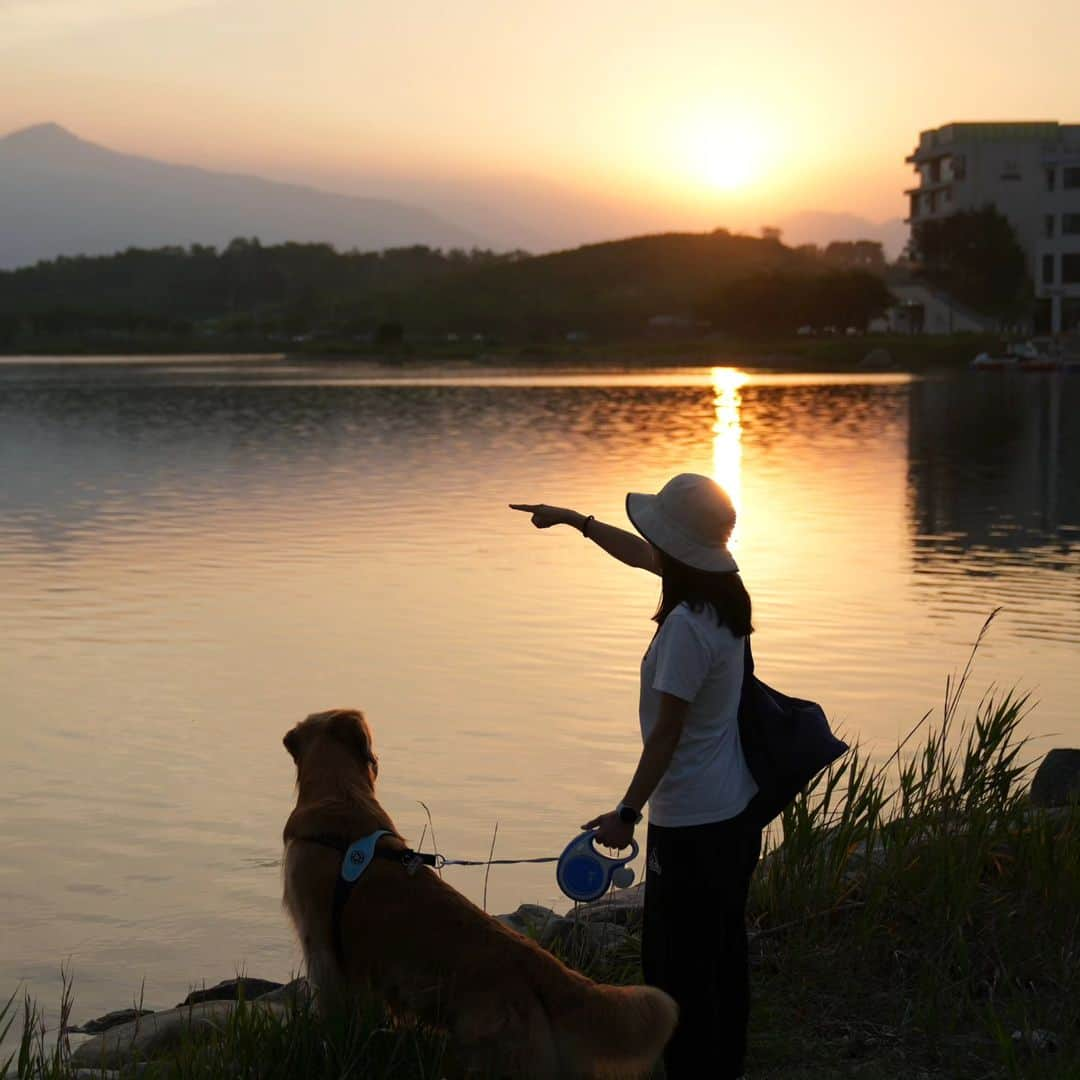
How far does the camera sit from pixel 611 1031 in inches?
177

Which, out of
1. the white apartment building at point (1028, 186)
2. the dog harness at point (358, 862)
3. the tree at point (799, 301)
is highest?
the white apartment building at point (1028, 186)

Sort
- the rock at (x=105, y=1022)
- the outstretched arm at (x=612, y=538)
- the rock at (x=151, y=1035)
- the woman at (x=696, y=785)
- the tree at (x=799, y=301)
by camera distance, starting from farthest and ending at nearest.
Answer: the tree at (x=799, y=301), the rock at (x=105, y=1022), the rock at (x=151, y=1035), the outstretched arm at (x=612, y=538), the woman at (x=696, y=785)

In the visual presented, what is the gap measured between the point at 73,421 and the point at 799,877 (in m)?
44.7

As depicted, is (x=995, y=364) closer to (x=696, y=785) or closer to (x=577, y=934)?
(x=577, y=934)

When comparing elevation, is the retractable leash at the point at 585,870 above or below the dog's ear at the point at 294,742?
below

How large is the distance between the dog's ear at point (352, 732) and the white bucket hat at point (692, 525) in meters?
1.10

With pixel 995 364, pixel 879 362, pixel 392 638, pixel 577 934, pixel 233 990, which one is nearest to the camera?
pixel 577 934

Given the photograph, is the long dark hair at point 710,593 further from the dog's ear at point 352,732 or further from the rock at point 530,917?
the rock at point 530,917

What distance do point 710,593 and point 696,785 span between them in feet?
1.97

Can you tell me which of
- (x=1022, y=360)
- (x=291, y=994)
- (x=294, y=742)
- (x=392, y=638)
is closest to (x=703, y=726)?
(x=294, y=742)

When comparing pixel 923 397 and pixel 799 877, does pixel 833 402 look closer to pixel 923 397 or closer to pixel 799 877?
pixel 923 397

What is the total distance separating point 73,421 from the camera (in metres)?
48.6

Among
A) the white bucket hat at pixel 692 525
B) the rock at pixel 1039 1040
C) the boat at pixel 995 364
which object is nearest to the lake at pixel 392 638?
the rock at pixel 1039 1040

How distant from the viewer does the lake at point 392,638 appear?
9.18 meters
